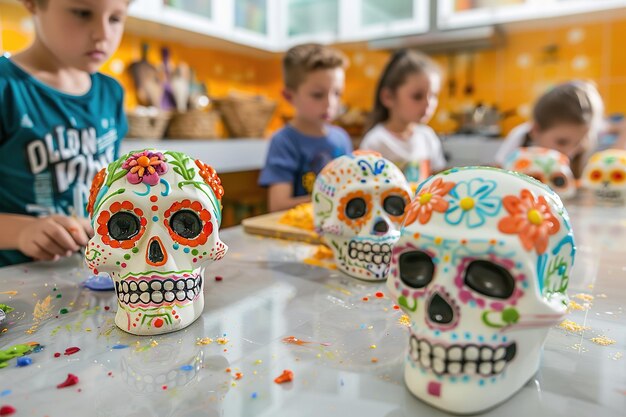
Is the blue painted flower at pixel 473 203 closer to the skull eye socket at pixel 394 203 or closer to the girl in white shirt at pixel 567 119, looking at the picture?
the skull eye socket at pixel 394 203

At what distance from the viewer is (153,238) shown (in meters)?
0.63

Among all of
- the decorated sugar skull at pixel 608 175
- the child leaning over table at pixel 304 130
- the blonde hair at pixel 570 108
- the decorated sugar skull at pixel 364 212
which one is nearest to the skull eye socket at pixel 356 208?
the decorated sugar skull at pixel 364 212

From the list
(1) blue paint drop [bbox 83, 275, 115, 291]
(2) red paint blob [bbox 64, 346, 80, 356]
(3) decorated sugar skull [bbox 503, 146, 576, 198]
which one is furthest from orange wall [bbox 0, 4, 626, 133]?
(2) red paint blob [bbox 64, 346, 80, 356]

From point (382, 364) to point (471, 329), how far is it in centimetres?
12

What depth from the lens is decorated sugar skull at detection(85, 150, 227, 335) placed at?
612 millimetres

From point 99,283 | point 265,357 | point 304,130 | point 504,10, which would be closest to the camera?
point 265,357

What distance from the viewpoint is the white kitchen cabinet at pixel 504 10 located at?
7.82 feet

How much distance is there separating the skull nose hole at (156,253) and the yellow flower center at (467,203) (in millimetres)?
363

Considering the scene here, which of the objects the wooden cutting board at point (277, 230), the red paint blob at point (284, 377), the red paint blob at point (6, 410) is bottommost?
the red paint blob at point (6, 410)

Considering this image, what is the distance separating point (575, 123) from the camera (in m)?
1.79

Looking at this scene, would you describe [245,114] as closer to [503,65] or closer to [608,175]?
[503,65]

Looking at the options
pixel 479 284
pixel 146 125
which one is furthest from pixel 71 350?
pixel 146 125

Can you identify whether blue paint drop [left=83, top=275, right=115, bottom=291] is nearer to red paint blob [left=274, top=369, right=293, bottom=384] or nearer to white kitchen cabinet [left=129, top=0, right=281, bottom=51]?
red paint blob [left=274, top=369, right=293, bottom=384]

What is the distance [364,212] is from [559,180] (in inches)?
34.6
